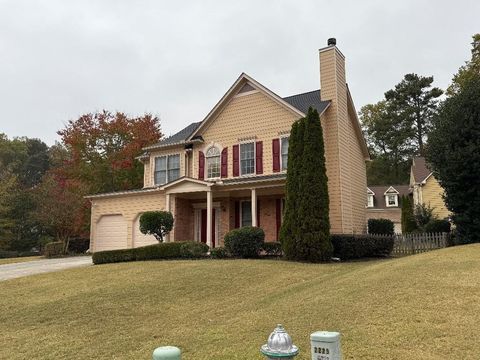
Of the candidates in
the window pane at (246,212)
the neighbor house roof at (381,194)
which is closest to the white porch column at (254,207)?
the window pane at (246,212)

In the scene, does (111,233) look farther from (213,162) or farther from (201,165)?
(213,162)

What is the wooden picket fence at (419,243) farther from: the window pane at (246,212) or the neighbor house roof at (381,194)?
the neighbor house roof at (381,194)

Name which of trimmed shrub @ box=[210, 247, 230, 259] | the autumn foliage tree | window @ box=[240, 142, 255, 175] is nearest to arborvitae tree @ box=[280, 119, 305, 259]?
trimmed shrub @ box=[210, 247, 230, 259]

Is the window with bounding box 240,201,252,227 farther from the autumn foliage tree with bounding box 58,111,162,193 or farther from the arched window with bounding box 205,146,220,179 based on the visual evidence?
the autumn foliage tree with bounding box 58,111,162,193

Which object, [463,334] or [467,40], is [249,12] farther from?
[467,40]

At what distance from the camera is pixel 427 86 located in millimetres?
54219

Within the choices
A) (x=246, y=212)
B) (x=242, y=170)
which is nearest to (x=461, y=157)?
(x=242, y=170)

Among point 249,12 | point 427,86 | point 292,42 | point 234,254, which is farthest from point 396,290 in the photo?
point 427,86

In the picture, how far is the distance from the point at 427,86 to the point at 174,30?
46589 mm

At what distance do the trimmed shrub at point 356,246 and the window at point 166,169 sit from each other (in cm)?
1059

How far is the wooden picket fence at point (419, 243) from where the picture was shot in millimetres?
18141

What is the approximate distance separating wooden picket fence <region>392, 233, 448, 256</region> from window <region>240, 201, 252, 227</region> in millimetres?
7134

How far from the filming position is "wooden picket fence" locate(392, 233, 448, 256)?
18141mm

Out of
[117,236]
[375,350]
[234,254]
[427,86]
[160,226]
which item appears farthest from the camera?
[427,86]
